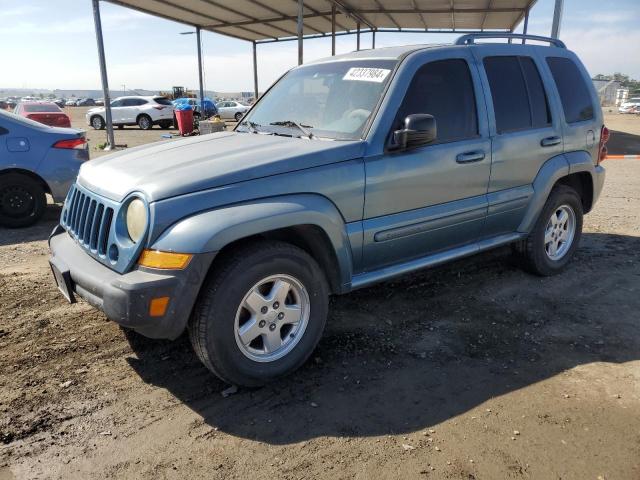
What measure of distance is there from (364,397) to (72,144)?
5415 millimetres

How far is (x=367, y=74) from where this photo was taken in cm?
364

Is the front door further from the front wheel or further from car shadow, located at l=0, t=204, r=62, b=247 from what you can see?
the front wheel

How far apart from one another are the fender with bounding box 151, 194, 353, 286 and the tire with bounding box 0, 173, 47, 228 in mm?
4719

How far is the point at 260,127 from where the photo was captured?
12.9ft

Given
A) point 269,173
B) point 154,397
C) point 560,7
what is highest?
point 560,7

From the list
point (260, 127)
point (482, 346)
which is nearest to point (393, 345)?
point (482, 346)

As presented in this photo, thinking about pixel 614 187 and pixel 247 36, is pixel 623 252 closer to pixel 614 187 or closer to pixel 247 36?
pixel 614 187

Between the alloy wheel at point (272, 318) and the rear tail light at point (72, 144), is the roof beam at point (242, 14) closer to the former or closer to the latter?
the rear tail light at point (72, 144)

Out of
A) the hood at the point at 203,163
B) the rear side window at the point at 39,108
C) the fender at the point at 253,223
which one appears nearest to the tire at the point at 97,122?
the rear side window at the point at 39,108

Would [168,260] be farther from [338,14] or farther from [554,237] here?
[338,14]

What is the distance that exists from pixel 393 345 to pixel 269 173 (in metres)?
1.49

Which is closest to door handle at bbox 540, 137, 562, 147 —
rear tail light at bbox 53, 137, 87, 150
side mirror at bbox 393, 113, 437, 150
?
side mirror at bbox 393, 113, 437, 150

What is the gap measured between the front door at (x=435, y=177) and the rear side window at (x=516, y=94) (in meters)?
0.22

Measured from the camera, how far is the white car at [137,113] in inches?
962
